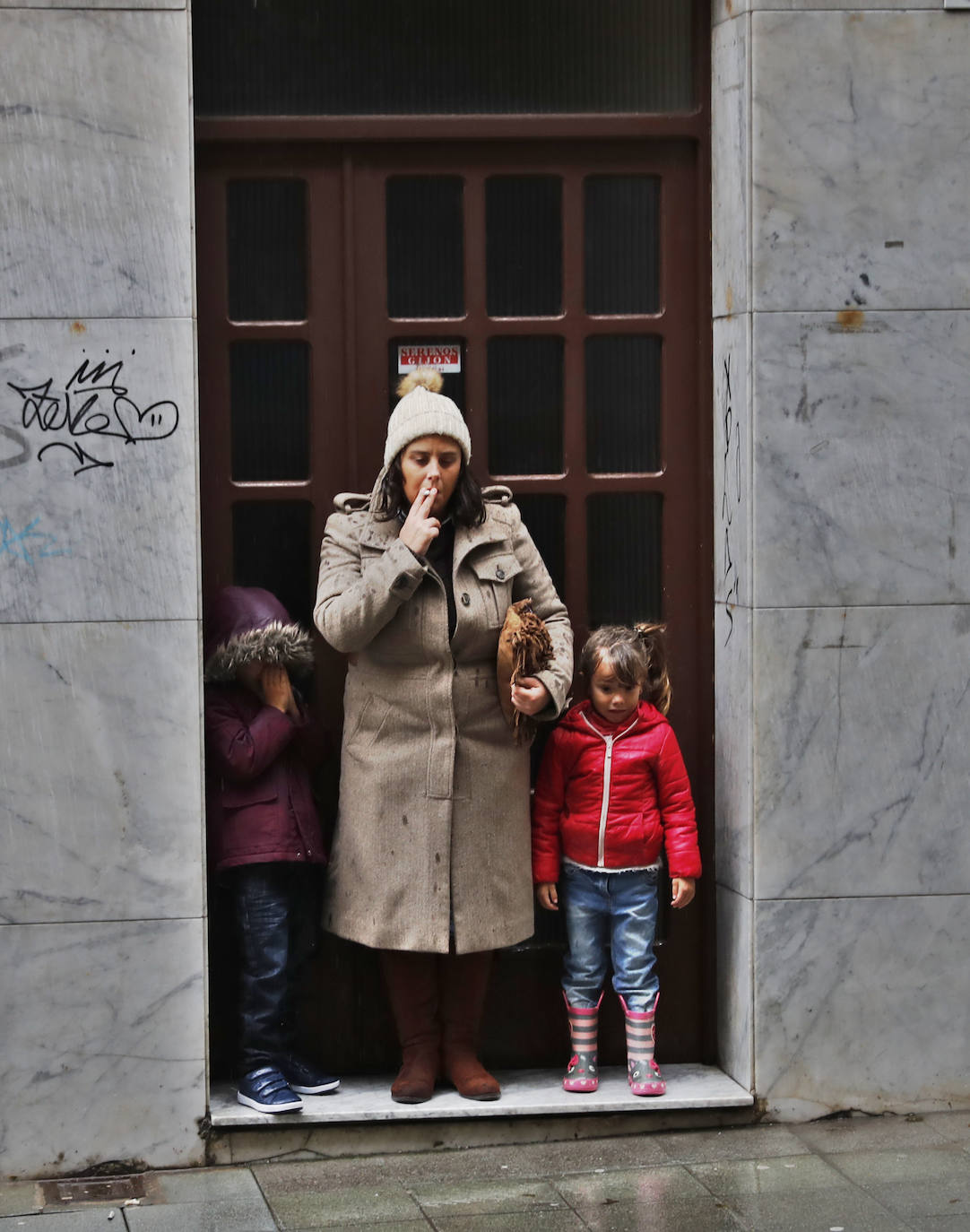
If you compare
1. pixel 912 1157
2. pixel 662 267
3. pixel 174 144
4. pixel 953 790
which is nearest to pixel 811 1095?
pixel 912 1157

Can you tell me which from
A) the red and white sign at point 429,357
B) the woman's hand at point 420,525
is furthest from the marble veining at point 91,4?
the woman's hand at point 420,525

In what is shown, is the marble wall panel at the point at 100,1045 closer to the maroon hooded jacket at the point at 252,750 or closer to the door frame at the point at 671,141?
the maroon hooded jacket at the point at 252,750

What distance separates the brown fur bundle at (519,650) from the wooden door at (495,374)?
1.50ft

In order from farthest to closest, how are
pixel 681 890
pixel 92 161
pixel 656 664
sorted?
pixel 656 664 < pixel 681 890 < pixel 92 161

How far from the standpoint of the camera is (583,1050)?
516 cm

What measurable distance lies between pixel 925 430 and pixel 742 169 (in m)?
0.93

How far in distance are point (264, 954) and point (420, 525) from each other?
1.34 m

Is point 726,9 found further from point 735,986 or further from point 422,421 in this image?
point 735,986

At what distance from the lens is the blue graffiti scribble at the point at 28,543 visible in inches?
189

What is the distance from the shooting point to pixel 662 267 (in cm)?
530

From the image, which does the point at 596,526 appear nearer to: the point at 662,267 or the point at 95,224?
the point at 662,267

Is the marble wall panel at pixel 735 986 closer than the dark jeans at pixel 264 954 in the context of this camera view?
No

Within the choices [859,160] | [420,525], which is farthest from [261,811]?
[859,160]

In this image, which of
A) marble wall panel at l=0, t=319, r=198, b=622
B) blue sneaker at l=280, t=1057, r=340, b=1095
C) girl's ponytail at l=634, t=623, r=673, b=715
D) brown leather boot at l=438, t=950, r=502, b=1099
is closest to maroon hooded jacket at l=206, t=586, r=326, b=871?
marble wall panel at l=0, t=319, r=198, b=622
